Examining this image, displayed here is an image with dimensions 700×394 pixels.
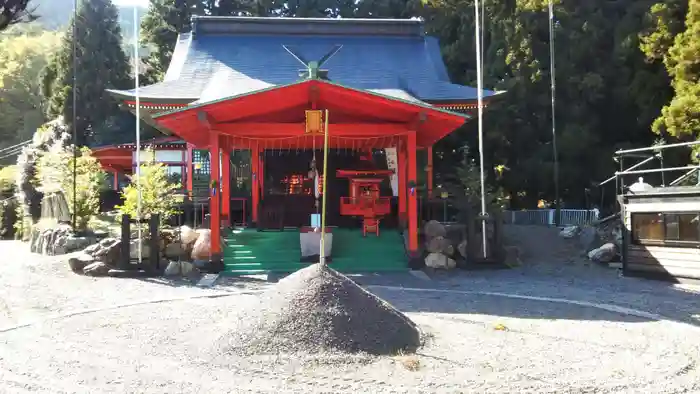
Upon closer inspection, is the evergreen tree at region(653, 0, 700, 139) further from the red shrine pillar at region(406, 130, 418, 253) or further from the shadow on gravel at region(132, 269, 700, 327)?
the red shrine pillar at region(406, 130, 418, 253)

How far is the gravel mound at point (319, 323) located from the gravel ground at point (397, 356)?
0.22m

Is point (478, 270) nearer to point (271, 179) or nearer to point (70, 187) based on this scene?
point (271, 179)

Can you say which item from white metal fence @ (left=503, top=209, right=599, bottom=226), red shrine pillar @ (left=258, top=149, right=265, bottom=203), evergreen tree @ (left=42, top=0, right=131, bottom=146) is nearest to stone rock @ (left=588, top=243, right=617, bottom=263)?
white metal fence @ (left=503, top=209, right=599, bottom=226)

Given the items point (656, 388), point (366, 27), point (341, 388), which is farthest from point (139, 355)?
point (366, 27)

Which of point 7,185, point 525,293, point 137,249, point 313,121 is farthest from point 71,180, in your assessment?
point 525,293

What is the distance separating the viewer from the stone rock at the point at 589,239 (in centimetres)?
1391

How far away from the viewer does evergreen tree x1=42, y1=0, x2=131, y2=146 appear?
1208 inches

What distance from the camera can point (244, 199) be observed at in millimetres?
16797

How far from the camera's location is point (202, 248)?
12453mm

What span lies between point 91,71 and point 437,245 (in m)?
25.0

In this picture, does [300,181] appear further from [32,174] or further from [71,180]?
[32,174]

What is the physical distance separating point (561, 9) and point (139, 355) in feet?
64.6

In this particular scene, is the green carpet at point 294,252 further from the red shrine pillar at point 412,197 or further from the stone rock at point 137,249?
the stone rock at point 137,249

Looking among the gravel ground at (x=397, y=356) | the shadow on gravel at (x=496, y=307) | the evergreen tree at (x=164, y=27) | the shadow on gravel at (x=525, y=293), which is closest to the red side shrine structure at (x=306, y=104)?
the shadow on gravel at (x=525, y=293)
